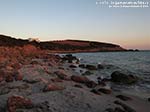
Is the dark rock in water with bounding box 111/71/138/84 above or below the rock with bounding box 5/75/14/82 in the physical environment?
below

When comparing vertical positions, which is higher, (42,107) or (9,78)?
(9,78)

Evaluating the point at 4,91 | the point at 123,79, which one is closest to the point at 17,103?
the point at 4,91

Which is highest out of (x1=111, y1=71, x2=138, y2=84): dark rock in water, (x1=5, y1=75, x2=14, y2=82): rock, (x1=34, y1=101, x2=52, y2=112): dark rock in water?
(x1=5, y1=75, x2=14, y2=82): rock

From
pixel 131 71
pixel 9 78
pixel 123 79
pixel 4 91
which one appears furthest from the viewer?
pixel 131 71

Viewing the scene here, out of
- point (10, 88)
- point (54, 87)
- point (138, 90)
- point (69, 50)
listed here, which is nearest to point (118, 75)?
point (138, 90)

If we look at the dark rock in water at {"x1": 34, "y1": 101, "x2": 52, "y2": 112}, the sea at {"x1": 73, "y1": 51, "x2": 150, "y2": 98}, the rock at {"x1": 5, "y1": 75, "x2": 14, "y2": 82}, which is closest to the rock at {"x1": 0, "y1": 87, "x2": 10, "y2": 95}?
the rock at {"x1": 5, "y1": 75, "x2": 14, "y2": 82}

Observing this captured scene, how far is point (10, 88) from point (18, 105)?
304 cm

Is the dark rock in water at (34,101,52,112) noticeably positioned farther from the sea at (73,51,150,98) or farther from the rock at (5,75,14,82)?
the sea at (73,51,150,98)

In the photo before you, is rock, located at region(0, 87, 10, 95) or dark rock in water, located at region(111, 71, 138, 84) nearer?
rock, located at region(0, 87, 10, 95)

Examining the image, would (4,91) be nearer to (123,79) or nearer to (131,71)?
(123,79)

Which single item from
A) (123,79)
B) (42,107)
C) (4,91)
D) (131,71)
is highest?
(4,91)

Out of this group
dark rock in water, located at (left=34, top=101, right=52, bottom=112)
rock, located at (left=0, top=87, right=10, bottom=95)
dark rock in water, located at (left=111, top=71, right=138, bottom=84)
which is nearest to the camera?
dark rock in water, located at (left=34, top=101, right=52, bottom=112)

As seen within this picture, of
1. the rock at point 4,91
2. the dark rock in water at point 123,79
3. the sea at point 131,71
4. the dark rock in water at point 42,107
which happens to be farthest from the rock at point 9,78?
the dark rock in water at point 123,79

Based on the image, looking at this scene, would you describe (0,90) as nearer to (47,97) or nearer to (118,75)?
(47,97)
